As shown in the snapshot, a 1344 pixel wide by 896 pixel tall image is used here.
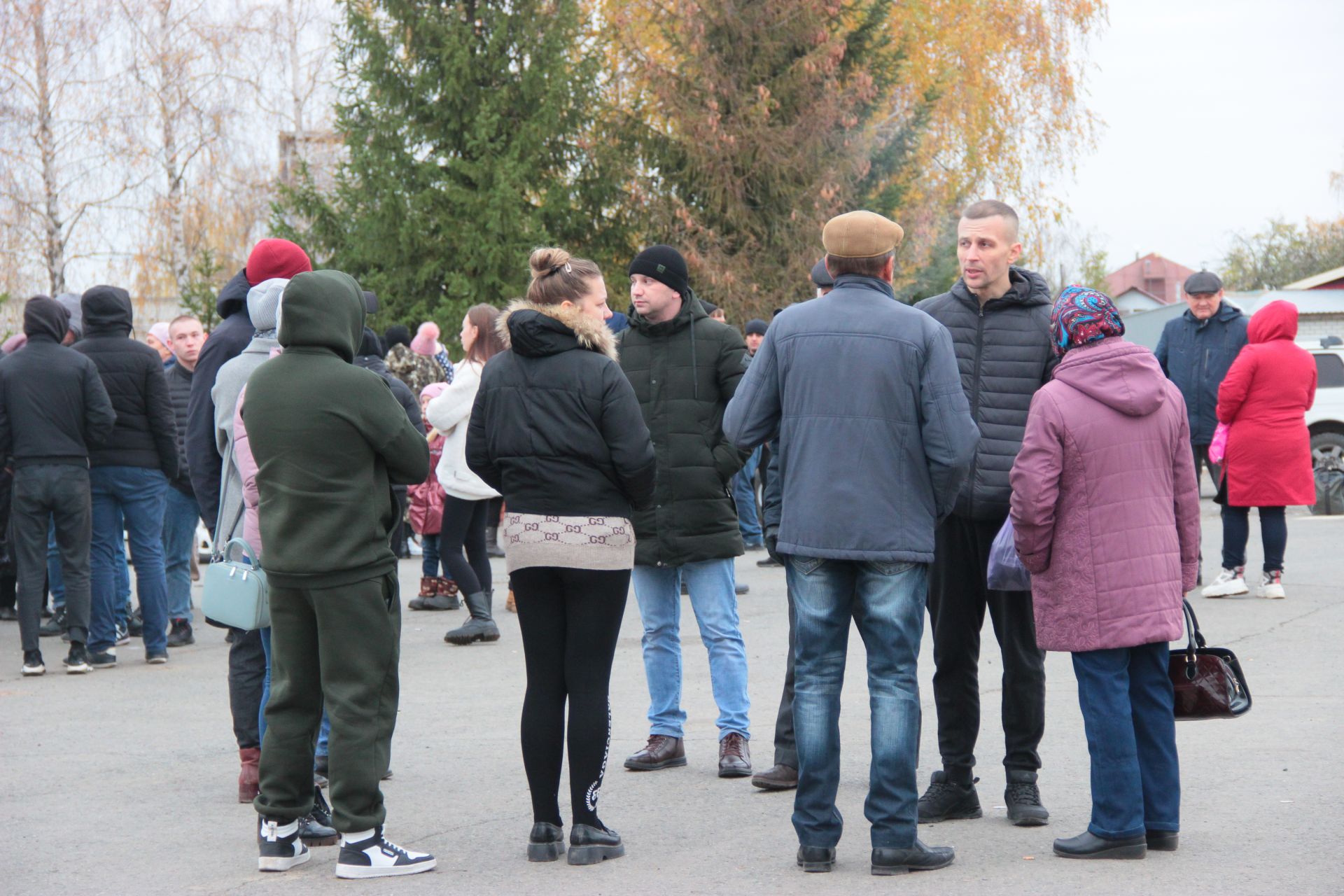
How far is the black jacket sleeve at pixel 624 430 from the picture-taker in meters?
4.91

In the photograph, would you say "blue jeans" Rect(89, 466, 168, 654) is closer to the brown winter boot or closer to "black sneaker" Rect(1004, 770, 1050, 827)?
the brown winter boot

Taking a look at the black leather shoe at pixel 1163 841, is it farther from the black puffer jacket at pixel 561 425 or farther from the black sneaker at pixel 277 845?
the black sneaker at pixel 277 845

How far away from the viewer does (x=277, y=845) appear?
16.0 feet

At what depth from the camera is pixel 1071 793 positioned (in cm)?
557

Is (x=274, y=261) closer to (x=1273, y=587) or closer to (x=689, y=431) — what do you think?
(x=689, y=431)

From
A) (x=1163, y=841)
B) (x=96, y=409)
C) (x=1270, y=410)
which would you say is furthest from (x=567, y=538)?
(x=1270, y=410)

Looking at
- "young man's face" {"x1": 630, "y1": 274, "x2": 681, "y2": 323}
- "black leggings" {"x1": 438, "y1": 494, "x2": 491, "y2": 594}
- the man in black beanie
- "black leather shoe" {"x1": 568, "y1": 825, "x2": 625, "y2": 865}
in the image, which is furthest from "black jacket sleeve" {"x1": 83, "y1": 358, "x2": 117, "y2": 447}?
"black leather shoe" {"x1": 568, "y1": 825, "x2": 625, "y2": 865}

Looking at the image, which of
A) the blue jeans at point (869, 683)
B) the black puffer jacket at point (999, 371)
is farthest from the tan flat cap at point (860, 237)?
the blue jeans at point (869, 683)

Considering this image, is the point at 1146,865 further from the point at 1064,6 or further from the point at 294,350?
the point at 1064,6

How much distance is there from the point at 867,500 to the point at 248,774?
2.80 metres

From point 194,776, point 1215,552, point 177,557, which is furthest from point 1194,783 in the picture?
point 1215,552

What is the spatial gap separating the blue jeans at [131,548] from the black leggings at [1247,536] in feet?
24.4

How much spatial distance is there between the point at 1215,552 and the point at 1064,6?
21604 millimetres

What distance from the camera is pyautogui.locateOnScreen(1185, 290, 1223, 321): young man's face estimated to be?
11.0 metres
